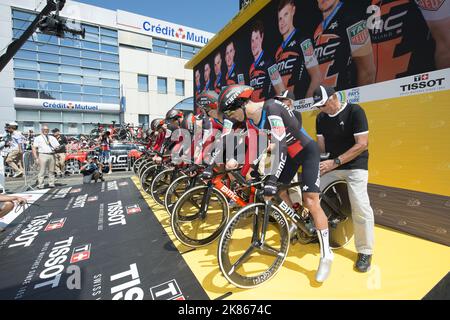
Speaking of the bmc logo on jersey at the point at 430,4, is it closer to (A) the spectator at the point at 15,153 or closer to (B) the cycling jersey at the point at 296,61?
(B) the cycling jersey at the point at 296,61

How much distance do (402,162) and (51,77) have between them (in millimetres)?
25664

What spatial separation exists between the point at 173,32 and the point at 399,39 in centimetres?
2642

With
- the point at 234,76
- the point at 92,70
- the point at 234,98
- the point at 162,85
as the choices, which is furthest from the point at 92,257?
the point at 162,85

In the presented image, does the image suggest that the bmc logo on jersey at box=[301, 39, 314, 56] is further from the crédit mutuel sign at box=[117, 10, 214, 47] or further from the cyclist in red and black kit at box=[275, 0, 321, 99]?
the crédit mutuel sign at box=[117, 10, 214, 47]

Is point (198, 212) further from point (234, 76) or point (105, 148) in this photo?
point (105, 148)

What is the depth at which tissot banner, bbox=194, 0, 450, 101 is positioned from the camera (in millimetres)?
3084

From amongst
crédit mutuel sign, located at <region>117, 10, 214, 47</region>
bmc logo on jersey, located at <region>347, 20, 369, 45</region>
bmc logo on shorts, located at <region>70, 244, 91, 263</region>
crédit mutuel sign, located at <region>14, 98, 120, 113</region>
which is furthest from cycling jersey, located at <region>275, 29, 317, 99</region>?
crédit mutuel sign, located at <region>117, 10, 214, 47</region>

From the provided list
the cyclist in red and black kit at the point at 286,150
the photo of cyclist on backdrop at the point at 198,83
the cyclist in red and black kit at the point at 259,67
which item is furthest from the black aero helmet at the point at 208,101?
the photo of cyclist on backdrop at the point at 198,83

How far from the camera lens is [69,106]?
21250mm

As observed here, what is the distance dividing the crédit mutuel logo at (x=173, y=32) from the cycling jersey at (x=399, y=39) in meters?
25.2
